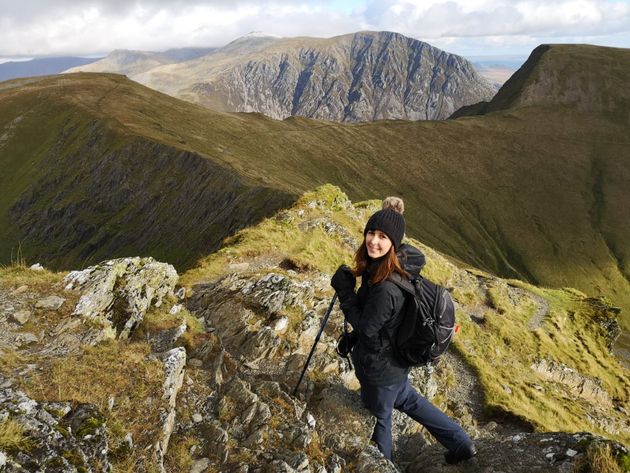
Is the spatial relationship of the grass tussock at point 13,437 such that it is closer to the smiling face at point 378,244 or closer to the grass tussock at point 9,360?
the grass tussock at point 9,360

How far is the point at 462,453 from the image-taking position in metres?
9.16

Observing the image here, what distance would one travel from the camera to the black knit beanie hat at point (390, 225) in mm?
8055

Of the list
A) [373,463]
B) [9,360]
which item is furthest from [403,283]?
[9,360]

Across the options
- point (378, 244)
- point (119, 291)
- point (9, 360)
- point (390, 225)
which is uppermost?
point (390, 225)

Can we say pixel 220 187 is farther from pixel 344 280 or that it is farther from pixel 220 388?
pixel 344 280

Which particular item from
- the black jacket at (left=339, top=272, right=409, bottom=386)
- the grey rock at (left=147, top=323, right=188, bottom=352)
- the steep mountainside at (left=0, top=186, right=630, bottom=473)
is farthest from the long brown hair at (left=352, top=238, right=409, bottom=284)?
the grey rock at (left=147, top=323, right=188, bottom=352)

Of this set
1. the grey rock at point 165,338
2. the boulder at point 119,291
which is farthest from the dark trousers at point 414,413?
the boulder at point 119,291

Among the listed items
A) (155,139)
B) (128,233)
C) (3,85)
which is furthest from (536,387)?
(3,85)

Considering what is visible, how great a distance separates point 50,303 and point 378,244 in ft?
34.3

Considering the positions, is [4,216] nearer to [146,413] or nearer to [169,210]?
[169,210]

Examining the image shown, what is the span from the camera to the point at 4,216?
11762cm

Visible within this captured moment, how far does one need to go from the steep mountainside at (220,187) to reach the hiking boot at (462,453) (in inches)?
2127

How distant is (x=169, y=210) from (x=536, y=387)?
266 feet

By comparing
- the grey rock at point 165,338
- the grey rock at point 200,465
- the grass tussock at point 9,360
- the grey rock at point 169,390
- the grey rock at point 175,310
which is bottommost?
the grey rock at point 200,465
